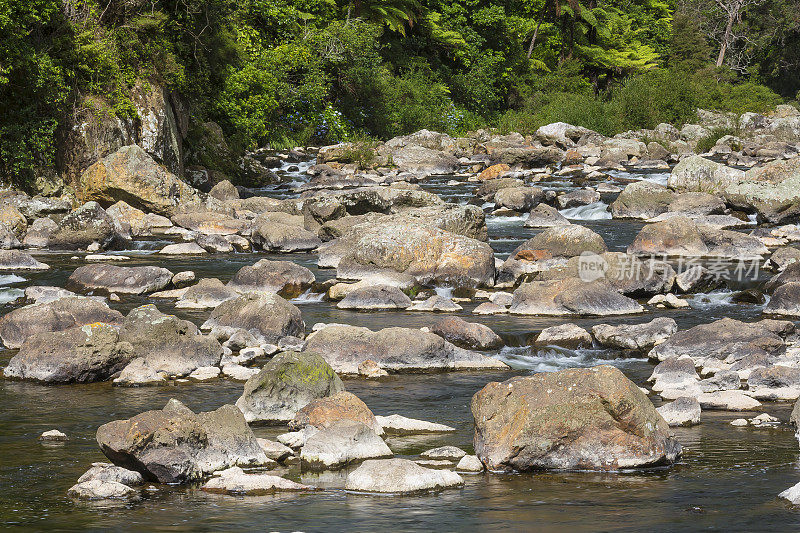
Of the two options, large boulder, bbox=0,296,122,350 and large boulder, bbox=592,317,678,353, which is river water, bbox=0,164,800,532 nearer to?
large boulder, bbox=592,317,678,353

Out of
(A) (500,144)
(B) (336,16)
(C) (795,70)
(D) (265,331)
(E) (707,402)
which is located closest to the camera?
(E) (707,402)

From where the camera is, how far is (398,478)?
19.4 ft

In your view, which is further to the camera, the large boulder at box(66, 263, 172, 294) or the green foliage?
the green foliage

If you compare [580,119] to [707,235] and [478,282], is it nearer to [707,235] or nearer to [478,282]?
[707,235]

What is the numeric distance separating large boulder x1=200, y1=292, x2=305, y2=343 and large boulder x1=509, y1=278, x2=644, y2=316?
309 cm

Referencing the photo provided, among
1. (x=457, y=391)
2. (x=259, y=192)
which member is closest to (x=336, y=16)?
(x=259, y=192)

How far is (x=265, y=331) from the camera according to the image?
1046 cm

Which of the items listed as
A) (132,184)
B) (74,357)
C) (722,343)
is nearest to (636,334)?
(722,343)

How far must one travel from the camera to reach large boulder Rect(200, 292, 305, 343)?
1044cm

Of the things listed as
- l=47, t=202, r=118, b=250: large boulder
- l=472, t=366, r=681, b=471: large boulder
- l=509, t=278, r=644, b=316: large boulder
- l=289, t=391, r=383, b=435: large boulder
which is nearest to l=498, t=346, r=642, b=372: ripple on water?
l=509, t=278, r=644, b=316: large boulder

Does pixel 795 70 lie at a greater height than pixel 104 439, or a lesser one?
greater

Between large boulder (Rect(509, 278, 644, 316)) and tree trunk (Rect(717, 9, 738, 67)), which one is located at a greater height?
tree trunk (Rect(717, 9, 738, 67))

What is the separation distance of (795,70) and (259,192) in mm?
43975

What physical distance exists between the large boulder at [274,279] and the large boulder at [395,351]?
4000 millimetres
